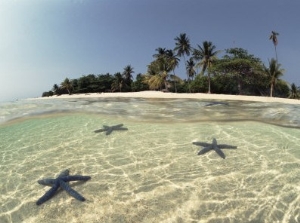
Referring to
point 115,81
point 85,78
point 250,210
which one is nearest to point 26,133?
point 250,210

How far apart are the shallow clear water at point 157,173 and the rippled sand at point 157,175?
0.03 m

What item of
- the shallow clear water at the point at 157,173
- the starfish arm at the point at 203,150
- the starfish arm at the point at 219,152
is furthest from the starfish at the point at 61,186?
the starfish arm at the point at 219,152

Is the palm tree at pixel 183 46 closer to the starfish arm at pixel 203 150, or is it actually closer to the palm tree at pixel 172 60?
the palm tree at pixel 172 60

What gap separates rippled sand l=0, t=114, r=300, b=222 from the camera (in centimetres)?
548

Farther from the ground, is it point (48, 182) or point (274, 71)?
point (274, 71)

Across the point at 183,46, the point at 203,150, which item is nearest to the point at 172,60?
the point at 183,46

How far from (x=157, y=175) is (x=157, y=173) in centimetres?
14

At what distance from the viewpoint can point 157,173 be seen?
7.28 m

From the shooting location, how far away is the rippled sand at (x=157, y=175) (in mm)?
5480

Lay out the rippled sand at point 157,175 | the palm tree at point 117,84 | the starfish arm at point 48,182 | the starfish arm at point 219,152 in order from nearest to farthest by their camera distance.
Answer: the rippled sand at point 157,175 < the starfish arm at point 48,182 < the starfish arm at point 219,152 < the palm tree at point 117,84

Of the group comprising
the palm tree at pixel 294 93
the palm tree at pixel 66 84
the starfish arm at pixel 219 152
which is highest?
the palm tree at pixel 66 84

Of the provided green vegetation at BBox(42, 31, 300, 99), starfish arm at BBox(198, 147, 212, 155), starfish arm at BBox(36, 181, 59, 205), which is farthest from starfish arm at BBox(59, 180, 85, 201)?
green vegetation at BBox(42, 31, 300, 99)

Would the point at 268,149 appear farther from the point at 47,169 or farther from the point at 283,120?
the point at 47,169

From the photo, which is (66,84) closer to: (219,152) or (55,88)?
(55,88)
